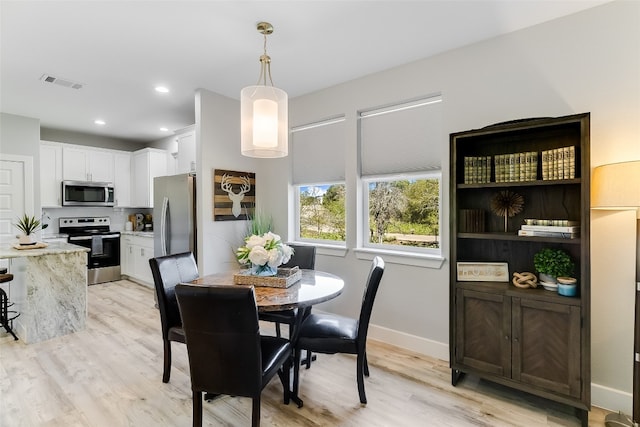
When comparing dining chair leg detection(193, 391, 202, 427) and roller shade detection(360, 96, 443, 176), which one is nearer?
dining chair leg detection(193, 391, 202, 427)

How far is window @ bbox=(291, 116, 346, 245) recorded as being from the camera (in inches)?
140

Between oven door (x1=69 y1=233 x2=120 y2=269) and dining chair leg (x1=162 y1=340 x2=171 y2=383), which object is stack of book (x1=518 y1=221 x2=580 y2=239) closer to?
dining chair leg (x1=162 y1=340 x2=171 y2=383)

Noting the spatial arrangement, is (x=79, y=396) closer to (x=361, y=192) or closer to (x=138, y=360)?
(x=138, y=360)

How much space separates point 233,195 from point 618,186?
347 cm

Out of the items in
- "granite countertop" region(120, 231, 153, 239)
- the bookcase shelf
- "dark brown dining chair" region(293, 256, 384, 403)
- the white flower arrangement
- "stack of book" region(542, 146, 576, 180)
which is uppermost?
"stack of book" region(542, 146, 576, 180)

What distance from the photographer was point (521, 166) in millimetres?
2199

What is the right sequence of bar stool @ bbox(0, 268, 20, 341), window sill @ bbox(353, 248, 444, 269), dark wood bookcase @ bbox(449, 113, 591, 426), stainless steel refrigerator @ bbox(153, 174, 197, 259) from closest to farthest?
dark wood bookcase @ bbox(449, 113, 591, 426)
window sill @ bbox(353, 248, 444, 269)
bar stool @ bbox(0, 268, 20, 341)
stainless steel refrigerator @ bbox(153, 174, 197, 259)

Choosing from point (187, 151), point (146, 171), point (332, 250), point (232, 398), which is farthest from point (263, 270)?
point (146, 171)

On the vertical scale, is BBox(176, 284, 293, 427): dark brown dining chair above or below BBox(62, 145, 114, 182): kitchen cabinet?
below

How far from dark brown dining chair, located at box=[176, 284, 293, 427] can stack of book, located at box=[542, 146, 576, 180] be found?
6.62 ft

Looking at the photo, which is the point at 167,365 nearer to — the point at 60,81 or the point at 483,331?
the point at 483,331

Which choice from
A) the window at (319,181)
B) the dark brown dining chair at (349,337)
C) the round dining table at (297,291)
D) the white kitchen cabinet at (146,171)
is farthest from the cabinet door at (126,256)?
the dark brown dining chair at (349,337)

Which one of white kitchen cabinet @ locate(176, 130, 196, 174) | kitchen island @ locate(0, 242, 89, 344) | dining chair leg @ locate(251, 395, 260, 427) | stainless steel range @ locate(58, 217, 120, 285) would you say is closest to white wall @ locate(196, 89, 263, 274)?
white kitchen cabinet @ locate(176, 130, 196, 174)

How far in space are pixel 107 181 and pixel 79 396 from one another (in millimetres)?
4456
